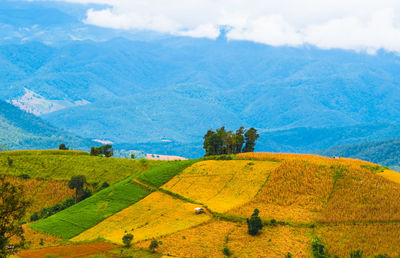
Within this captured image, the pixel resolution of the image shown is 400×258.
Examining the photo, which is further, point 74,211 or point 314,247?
point 74,211

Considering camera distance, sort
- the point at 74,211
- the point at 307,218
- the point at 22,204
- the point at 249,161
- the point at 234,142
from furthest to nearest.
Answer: the point at 234,142 < the point at 249,161 < the point at 74,211 < the point at 307,218 < the point at 22,204

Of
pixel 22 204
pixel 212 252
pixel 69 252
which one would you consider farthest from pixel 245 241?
pixel 22 204

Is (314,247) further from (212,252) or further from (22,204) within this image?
(22,204)

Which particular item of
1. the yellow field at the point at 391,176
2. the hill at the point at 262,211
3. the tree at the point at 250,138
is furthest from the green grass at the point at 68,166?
the yellow field at the point at 391,176

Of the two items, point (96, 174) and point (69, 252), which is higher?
point (96, 174)

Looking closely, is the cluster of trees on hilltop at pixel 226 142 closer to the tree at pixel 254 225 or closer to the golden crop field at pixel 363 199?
the golden crop field at pixel 363 199

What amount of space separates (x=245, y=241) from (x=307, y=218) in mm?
12037

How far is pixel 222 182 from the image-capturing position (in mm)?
87312

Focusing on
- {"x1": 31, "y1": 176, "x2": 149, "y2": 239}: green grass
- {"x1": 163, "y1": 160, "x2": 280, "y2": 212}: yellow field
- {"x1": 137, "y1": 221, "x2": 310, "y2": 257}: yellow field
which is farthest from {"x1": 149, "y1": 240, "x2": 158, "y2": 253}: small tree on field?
{"x1": 31, "y1": 176, "x2": 149, "y2": 239}: green grass

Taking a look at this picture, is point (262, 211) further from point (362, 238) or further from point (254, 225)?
point (362, 238)

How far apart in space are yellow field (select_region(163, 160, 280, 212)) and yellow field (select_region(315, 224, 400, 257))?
1810 centimetres

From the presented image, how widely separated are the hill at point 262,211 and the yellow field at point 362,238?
0.43 ft

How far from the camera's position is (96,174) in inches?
4343

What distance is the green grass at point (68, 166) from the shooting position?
10812 cm
